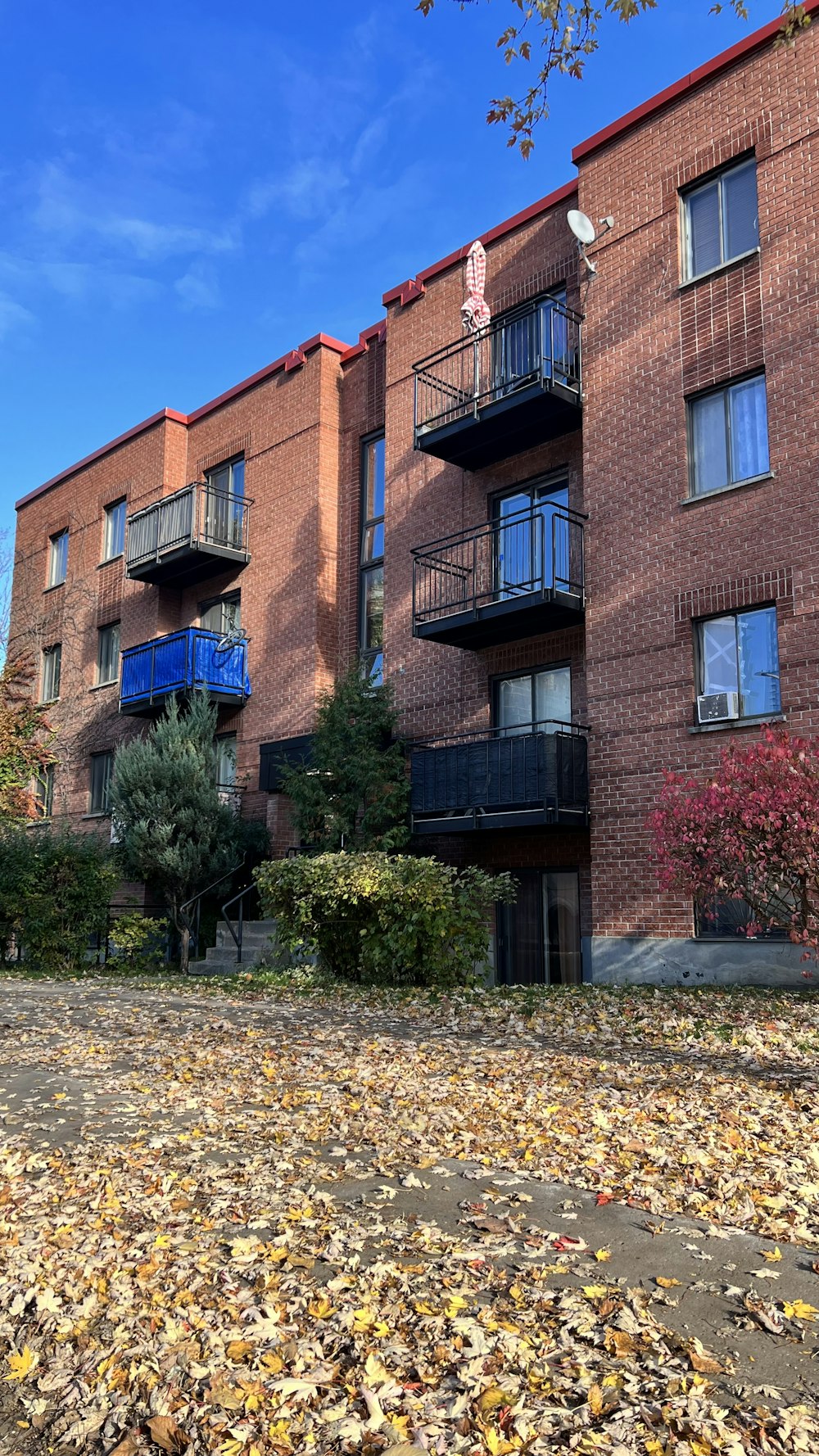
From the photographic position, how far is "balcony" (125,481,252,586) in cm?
2225

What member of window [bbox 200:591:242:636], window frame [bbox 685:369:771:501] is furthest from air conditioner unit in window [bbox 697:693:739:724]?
window [bbox 200:591:242:636]

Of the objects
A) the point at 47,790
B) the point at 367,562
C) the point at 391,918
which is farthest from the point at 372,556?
the point at 47,790

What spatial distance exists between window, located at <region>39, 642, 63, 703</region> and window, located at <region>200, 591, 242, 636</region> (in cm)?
670

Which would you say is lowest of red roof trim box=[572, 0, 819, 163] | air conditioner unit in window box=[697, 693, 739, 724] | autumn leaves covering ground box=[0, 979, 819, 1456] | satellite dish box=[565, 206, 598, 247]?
autumn leaves covering ground box=[0, 979, 819, 1456]

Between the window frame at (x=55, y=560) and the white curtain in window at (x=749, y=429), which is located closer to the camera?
the white curtain in window at (x=749, y=429)

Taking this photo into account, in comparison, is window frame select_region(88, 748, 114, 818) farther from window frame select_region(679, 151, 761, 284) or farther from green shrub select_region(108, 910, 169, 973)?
window frame select_region(679, 151, 761, 284)

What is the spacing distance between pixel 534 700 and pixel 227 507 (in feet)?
32.8

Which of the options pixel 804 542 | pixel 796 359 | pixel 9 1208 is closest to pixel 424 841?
pixel 804 542

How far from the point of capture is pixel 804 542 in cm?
1295

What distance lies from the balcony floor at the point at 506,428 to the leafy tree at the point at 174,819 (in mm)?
7148

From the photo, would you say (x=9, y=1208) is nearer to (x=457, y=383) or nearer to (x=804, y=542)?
(x=804, y=542)

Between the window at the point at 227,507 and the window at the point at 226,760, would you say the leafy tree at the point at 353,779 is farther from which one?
the window at the point at 227,507

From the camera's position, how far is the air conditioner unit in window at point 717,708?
1343 centimetres

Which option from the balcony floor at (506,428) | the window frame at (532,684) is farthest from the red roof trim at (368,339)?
the window frame at (532,684)
